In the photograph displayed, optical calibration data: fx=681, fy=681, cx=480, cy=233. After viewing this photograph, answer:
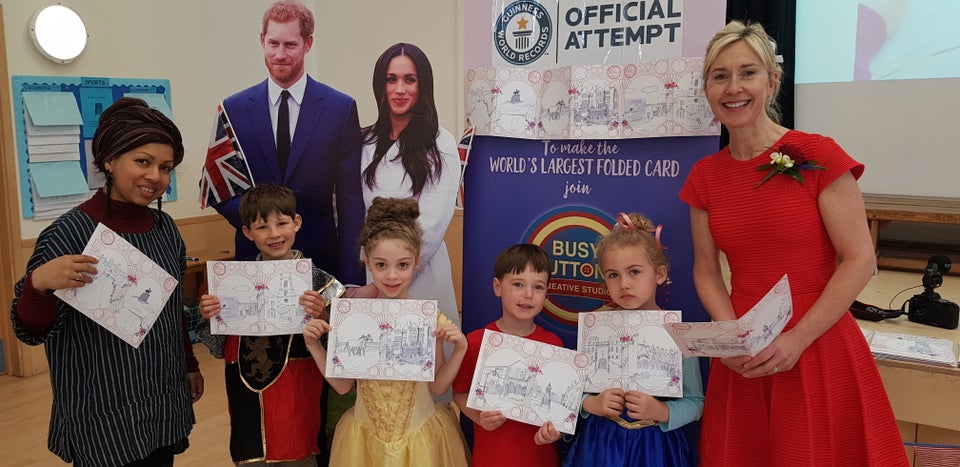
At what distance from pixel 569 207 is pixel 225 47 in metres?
3.92

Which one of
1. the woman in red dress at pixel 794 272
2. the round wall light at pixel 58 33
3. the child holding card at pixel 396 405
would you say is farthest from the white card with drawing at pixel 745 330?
the round wall light at pixel 58 33

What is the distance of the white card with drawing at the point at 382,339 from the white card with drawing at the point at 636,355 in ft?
1.54

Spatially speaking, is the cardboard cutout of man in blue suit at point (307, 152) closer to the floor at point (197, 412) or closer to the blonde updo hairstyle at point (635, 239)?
the blonde updo hairstyle at point (635, 239)

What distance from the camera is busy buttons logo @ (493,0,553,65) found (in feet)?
7.68

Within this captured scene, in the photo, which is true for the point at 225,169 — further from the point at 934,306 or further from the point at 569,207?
the point at 934,306

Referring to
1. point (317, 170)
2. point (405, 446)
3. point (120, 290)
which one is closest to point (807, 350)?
point (405, 446)

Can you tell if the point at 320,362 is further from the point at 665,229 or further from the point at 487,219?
the point at 665,229

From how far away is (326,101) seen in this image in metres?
2.54

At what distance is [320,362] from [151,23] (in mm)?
3822

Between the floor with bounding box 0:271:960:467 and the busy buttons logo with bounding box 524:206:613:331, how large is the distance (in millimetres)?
1619

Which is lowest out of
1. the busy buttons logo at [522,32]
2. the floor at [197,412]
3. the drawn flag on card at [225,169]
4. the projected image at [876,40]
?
the floor at [197,412]

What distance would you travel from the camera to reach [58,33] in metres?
4.28

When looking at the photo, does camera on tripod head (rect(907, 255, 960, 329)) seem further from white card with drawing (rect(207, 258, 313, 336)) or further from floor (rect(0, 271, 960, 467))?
white card with drawing (rect(207, 258, 313, 336))

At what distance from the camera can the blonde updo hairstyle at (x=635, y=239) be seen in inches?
76.8
